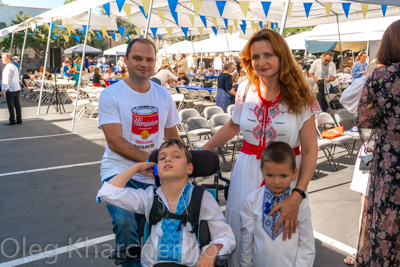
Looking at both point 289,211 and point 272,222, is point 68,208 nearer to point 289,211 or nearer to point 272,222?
point 272,222

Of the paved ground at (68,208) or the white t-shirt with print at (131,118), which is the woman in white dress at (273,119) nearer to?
the white t-shirt with print at (131,118)

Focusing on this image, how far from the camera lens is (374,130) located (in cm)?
268

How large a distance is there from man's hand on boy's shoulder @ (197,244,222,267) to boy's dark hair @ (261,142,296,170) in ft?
1.85

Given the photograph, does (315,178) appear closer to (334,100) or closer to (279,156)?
(279,156)

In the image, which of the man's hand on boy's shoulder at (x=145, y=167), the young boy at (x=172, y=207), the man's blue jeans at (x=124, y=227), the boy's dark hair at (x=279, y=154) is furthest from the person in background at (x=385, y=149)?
the man's blue jeans at (x=124, y=227)

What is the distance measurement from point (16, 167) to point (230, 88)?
17.8ft

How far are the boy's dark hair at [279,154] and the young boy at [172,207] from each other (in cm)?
46

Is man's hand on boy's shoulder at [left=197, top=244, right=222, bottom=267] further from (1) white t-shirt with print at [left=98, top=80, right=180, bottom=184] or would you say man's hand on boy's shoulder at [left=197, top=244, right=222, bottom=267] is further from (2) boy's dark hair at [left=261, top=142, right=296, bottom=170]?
(1) white t-shirt with print at [left=98, top=80, right=180, bottom=184]

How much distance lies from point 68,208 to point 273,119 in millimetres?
3706

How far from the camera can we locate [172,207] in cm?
248

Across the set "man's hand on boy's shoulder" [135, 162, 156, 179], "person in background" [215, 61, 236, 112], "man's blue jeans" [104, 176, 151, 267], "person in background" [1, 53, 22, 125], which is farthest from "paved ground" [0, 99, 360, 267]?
"person in background" [215, 61, 236, 112]

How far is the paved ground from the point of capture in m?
4.04

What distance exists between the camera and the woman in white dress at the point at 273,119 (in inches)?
94.8

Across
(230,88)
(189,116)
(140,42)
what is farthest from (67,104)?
(140,42)
